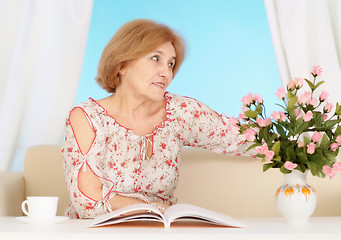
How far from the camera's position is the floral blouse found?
1.93m

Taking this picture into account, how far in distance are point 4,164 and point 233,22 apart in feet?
6.38

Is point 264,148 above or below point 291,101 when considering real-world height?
below

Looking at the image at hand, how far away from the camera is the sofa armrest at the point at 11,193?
86.1 inches

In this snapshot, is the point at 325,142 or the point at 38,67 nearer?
the point at 325,142

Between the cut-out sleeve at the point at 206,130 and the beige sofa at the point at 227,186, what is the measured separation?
0.64ft

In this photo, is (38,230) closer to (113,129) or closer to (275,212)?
(113,129)

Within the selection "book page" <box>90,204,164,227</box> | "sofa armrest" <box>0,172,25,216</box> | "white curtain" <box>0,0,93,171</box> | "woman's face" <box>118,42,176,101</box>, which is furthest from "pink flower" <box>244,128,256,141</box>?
"white curtain" <box>0,0,93,171</box>

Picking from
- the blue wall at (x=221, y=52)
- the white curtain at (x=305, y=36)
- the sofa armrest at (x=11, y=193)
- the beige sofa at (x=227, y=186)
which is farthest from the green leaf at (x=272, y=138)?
the blue wall at (x=221, y=52)

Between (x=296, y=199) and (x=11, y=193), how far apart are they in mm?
1299

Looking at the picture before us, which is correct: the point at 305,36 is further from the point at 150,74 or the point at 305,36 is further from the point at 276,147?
the point at 276,147

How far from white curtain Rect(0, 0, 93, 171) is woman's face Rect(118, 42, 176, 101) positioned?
82 cm

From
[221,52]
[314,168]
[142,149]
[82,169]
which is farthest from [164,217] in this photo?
[221,52]

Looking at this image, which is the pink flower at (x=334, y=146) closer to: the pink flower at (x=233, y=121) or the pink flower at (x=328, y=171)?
the pink flower at (x=328, y=171)

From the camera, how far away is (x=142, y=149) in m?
2.13
